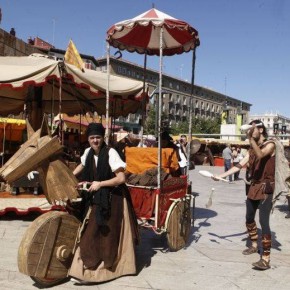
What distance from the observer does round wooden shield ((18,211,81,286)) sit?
3.60m

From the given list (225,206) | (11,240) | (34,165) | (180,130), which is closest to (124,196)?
(34,165)

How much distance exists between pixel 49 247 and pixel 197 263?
2051 millimetres

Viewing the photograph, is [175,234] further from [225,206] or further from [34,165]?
[225,206]

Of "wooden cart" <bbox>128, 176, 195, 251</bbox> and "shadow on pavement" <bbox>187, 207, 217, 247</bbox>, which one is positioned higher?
"wooden cart" <bbox>128, 176, 195, 251</bbox>

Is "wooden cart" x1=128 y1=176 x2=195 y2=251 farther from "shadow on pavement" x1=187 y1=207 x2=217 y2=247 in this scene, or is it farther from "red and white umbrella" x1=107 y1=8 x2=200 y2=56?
"red and white umbrella" x1=107 y1=8 x2=200 y2=56

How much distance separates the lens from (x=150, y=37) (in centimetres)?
757

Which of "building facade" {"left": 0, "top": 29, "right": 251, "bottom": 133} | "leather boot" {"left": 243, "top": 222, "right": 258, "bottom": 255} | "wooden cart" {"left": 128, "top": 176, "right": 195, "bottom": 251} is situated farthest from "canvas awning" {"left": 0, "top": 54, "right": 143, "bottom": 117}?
"building facade" {"left": 0, "top": 29, "right": 251, "bottom": 133}

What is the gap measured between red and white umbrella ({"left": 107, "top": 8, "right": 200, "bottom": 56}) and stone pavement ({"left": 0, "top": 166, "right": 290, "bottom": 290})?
10.6 feet

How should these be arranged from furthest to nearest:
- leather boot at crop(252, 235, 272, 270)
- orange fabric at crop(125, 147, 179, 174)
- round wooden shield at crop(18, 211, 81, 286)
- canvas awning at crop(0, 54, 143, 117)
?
1. canvas awning at crop(0, 54, 143, 117)
2. orange fabric at crop(125, 147, 179, 174)
3. leather boot at crop(252, 235, 272, 270)
4. round wooden shield at crop(18, 211, 81, 286)

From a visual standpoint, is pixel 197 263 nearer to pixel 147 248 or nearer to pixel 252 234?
pixel 147 248

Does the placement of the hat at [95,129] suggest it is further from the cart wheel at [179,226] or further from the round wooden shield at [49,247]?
the cart wheel at [179,226]

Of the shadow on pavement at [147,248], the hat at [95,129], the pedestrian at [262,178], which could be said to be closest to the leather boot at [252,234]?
the pedestrian at [262,178]

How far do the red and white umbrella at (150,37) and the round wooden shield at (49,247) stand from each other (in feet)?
10.4

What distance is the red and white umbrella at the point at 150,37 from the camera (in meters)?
5.85
